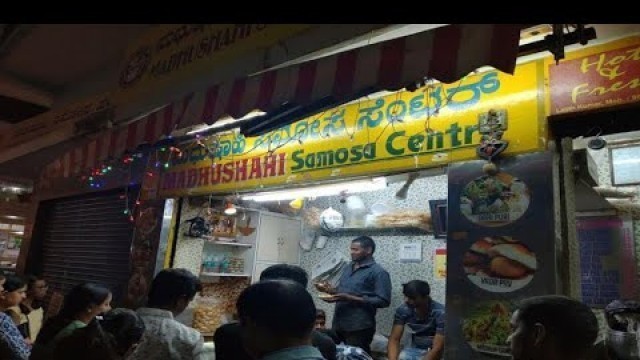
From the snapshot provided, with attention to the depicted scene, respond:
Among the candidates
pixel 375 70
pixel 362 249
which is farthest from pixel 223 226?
pixel 375 70

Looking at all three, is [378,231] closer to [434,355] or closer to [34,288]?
[434,355]

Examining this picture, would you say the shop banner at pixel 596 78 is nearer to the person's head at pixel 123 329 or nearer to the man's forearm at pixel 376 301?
the person's head at pixel 123 329

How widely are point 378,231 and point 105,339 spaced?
446 centimetres

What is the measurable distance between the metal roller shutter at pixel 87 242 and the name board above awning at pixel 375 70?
135 inches

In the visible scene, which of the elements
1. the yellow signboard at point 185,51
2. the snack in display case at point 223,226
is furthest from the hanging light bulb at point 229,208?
the yellow signboard at point 185,51

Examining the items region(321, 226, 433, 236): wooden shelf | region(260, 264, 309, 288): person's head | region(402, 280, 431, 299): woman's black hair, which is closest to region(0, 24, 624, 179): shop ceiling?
region(260, 264, 309, 288): person's head

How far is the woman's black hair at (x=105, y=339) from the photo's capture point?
2098mm

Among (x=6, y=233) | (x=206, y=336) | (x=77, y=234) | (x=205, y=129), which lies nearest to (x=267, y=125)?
(x=205, y=129)

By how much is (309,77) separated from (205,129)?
2.37 m

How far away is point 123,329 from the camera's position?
7.59ft

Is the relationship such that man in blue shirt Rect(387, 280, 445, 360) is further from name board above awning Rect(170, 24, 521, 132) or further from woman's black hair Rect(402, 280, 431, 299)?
name board above awning Rect(170, 24, 521, 132)

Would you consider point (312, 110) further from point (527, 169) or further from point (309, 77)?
point (527, 169)

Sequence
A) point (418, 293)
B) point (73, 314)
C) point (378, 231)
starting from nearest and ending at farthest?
point (73, 314) → point (418, 293) → point (378, 231)

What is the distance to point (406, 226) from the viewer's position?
5.81 m
